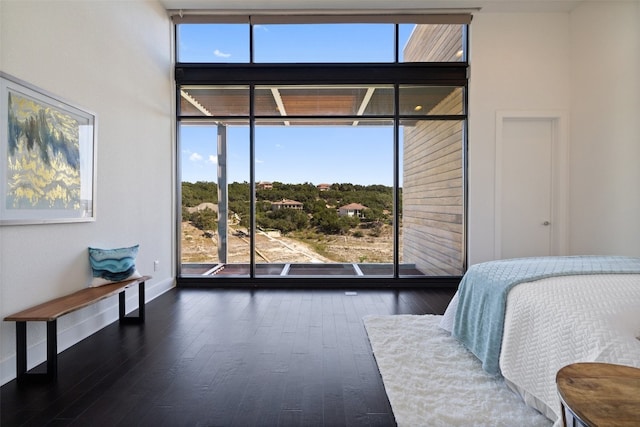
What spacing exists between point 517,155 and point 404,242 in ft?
6.23

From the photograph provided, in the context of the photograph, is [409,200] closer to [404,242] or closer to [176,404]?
[404,242]

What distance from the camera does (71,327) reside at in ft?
8.50

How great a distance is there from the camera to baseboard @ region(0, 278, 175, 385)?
6.81 ft

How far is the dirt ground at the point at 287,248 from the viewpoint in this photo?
15.0 feet

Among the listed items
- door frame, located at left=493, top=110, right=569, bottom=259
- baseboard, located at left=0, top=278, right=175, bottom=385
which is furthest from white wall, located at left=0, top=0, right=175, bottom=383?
door frame, located at left=493, top=110, right=569, bottom=259

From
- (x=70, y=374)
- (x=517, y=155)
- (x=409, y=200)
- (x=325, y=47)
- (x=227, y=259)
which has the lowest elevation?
(x=70, y=374)

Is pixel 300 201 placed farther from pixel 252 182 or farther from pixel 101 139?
pixel 101 139

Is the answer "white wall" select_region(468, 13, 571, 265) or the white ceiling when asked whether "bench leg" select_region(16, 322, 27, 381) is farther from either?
"white wall" select_region(468, 13, 571, 265)

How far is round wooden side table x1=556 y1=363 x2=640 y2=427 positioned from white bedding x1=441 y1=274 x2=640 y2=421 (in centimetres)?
44

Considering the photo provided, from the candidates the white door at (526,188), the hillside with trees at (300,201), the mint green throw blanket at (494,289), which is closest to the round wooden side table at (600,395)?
the mint green throw blanket at (494,289)

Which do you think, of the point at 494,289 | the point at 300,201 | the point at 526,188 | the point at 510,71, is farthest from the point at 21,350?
the point at 510,71

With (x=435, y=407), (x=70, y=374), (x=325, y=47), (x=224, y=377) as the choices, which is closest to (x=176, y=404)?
(x=224, y=377)

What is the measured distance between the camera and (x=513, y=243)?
14.5 ft

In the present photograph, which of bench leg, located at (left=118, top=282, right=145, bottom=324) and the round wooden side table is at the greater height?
the round wooden side table
